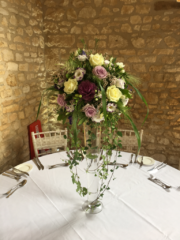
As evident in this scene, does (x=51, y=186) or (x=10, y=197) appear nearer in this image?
(x=10, y=197)

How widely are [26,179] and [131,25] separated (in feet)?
8.22

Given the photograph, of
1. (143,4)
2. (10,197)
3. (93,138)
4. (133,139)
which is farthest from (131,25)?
(10,197)

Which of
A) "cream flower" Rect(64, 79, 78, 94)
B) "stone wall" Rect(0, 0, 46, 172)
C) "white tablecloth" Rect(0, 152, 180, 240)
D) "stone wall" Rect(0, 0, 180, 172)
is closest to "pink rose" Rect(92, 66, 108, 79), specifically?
"cream flower" Rect(64, 79, 78, 94)

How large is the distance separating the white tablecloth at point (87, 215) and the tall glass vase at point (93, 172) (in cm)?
5

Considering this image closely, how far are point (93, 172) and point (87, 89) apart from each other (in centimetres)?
55

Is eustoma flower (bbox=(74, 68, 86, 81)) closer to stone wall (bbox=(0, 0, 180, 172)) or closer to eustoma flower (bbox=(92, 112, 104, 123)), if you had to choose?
eustoma flower (bbox=(92, 112, 104, 123))

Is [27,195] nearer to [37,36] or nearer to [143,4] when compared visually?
[37,36]

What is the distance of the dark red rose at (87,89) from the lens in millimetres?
960

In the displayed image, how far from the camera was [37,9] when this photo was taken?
9.19 feet

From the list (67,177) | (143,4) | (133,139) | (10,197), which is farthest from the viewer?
(143,4)

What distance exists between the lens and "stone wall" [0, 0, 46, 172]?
2213 millimetres

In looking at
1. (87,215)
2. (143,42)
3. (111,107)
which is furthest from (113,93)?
(143,42)

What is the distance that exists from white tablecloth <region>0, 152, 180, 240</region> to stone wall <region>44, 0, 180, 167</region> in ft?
4.88

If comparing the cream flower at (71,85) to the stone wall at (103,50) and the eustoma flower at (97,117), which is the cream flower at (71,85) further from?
the stone wall at (103,50)
